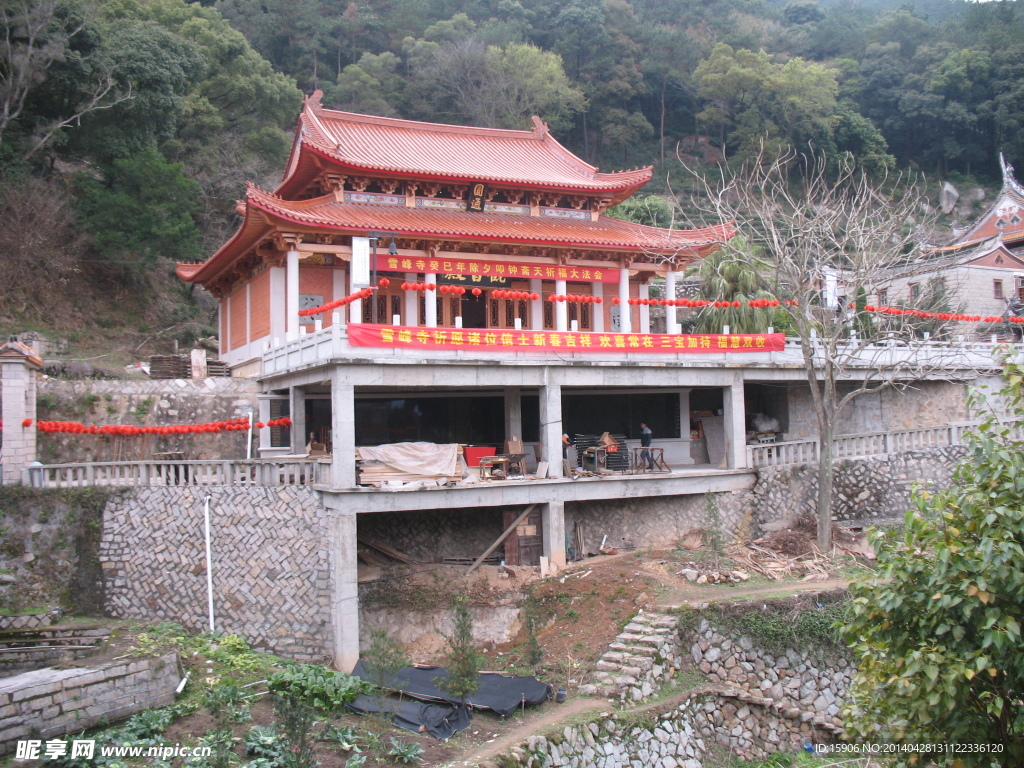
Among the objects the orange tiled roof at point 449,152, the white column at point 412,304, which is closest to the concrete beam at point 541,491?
the white column at point 412,304

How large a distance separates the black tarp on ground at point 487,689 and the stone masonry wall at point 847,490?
9.41 m

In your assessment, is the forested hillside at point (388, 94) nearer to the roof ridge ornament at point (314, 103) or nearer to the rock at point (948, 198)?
the rock at point (948, 198)

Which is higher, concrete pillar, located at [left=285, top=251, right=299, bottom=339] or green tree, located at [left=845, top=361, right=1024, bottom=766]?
concrete pillar, located at [left=285, top=251, right=299, bottom=339]

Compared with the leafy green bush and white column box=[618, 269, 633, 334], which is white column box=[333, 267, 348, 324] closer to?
white column box=[618, 269, 633, 334]

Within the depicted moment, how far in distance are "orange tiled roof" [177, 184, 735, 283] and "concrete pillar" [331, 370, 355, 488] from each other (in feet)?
19.6

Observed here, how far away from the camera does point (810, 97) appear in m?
57.2

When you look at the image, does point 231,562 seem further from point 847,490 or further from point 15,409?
point 847,490

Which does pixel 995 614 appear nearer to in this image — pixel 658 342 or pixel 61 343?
pixel 658 342

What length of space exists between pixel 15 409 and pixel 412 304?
1067 centimetres

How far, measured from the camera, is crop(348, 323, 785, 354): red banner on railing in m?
17.8

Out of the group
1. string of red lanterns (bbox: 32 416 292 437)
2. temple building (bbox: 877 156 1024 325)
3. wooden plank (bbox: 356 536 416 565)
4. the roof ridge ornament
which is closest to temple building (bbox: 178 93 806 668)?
wooden plank (bbox: 356 536 416 565)

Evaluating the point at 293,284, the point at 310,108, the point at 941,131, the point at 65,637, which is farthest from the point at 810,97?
the point at 65,637

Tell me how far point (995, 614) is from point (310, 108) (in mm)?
24623

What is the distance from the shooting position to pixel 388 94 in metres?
55.7
